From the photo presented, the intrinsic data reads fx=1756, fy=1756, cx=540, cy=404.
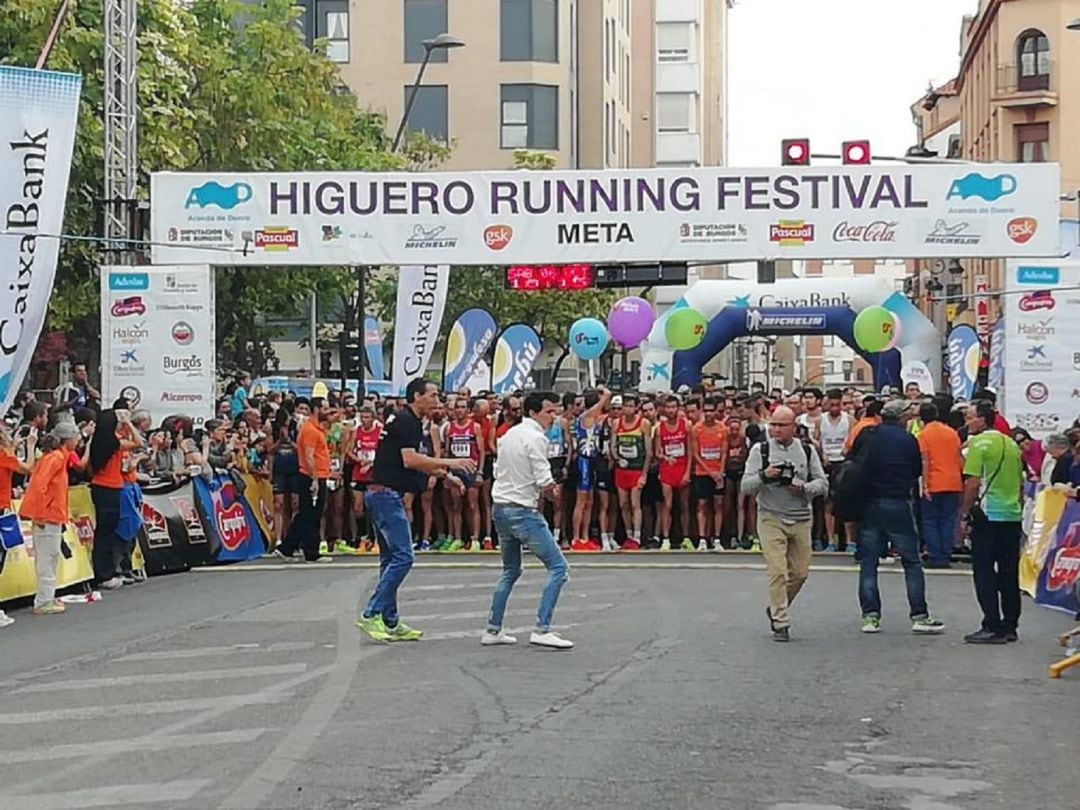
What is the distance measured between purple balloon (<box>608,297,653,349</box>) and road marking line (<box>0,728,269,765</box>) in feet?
68.2

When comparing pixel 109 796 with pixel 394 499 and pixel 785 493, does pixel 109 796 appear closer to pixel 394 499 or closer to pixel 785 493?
pixel 394 499

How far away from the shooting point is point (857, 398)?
2214 centimetres

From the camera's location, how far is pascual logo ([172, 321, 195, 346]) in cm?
2223

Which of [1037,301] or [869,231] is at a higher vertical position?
[869,231]

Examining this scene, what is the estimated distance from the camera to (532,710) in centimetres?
995

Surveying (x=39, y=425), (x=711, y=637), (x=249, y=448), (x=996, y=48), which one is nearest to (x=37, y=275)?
(x=39, y=425)

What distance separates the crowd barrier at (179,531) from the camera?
16.2m

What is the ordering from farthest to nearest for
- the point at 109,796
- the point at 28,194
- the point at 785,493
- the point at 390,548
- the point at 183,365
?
the point at 183,365 < the point at 28,194 < the point at 785,493 < the point at 390,548 < the point at 109,796

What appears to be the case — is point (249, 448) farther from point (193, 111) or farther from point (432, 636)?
point (193, 111)

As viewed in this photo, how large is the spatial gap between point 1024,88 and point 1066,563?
1971 inches

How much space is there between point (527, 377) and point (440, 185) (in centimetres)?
912

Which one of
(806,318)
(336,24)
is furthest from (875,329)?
(336,24)

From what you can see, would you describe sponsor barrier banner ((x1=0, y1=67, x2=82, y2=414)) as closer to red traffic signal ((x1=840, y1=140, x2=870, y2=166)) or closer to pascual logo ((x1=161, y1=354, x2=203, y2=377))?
pascual logo ((x1=161, y1=354, x2=203, y2=377))

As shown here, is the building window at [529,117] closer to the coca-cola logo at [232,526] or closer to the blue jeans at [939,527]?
the coca-cola logo at [232,526]
